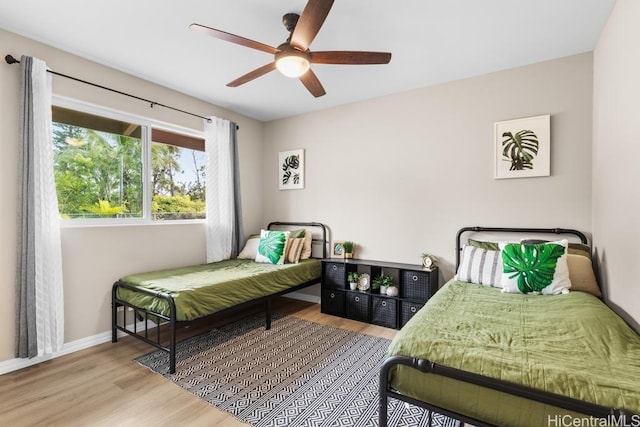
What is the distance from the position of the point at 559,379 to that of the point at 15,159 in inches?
142

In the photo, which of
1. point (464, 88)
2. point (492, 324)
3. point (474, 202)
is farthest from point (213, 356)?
point (464, 88)

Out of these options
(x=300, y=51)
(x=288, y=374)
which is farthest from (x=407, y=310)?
(x=300, y=51)

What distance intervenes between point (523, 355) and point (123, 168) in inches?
141

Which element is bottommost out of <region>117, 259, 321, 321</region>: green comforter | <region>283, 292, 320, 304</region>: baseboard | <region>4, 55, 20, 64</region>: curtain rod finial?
<region>283, 292, 320, 304</region>: baseboard

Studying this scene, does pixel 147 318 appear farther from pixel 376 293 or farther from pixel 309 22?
pixel 309 22

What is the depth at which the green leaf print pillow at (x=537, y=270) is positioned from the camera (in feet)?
7.47

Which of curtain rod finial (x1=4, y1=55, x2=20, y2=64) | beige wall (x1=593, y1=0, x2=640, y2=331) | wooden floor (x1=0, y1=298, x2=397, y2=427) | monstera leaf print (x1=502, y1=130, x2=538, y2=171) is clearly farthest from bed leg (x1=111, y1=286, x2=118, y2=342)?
monstera leaf print (x1=502, y1=130, x2=538, y2=171)

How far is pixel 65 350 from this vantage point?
2625mm

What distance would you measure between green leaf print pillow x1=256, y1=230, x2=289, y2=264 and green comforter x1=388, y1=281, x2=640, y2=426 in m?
2.16

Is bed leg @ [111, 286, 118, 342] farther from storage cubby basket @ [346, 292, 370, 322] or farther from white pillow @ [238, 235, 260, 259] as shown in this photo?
storage cubby basket @ [346, 292, 370, 322]

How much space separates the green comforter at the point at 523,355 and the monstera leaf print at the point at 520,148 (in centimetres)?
142

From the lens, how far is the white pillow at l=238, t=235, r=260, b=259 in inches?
157

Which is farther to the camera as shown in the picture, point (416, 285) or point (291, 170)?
point (291, 170)

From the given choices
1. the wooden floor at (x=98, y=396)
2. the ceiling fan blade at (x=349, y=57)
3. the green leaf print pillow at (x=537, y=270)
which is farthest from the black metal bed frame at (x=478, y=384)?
the ceiling fan blade at (x=349, y=57)
